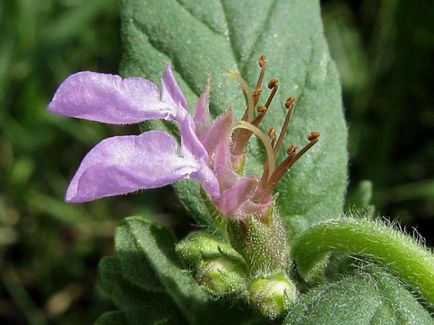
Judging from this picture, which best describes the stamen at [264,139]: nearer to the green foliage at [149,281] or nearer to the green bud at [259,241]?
the green bud at [259,241]

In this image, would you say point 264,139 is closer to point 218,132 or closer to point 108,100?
point 218,132

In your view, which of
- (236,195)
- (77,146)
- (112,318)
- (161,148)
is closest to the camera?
(161,148)

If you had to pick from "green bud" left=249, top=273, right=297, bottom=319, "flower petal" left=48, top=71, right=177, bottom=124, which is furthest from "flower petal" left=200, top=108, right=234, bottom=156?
"green bud" left=249, top=273, right=297, bottom=319

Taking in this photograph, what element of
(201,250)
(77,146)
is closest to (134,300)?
(201,250)

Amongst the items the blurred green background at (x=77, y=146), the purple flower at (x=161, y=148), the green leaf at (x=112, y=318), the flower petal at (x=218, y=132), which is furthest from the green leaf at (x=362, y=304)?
the blurred green background at (x=77, y=146)

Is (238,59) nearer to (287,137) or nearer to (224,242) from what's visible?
(287,137)
